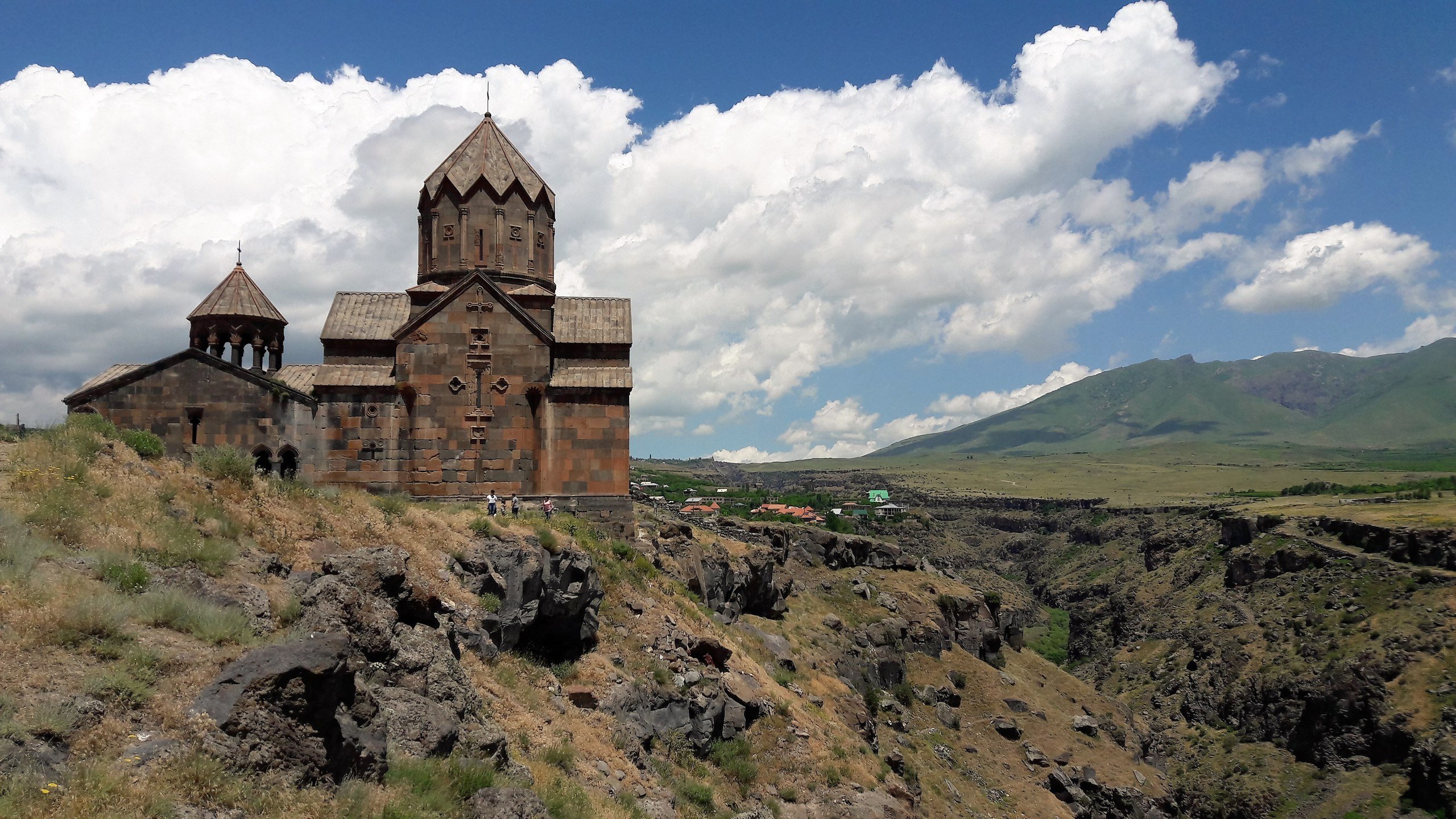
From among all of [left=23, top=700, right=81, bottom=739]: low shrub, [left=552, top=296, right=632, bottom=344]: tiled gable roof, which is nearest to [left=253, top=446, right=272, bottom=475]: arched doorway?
[left=552, top=296, right=632, bottom=344]: tiled gable roof

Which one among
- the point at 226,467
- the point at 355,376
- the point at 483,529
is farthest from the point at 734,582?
the point at 226,467

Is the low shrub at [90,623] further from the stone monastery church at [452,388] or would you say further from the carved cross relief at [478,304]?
the carved cross relief at [478,304]

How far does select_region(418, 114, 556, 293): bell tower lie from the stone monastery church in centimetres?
4

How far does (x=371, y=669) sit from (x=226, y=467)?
13.7 feet

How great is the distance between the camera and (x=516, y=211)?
23.9 meters

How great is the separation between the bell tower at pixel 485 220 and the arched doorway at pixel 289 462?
5.97 meters

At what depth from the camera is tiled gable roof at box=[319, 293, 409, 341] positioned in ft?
74.8

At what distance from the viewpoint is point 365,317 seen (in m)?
23.5

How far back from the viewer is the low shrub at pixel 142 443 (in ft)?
38.9

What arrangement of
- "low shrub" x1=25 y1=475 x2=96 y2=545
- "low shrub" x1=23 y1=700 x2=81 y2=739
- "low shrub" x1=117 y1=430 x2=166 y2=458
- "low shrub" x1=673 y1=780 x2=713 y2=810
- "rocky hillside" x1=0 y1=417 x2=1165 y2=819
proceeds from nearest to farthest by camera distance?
"low shrub" x1=23 y1=700 x2=81 y2=739, "rocky hillside" x1=0 y1=417 x2=1165 y2=819, "low shrub" x1=25 y1=475 x2=96 y2=545, "low shrub" x1=117 y1=430 x2=166 y2=458, "low shrub" x1=673 y1=780 x2=713 y2=810

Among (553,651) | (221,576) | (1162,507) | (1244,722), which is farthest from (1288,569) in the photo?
(221,576)

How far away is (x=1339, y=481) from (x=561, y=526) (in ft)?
545

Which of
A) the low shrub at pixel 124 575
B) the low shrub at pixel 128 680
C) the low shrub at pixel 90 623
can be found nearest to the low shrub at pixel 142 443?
the low shrub at pixel 124 575

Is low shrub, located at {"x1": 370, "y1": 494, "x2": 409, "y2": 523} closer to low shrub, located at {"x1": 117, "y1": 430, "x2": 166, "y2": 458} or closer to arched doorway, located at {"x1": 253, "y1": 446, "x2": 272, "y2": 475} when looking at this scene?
low shrub, located at {"x1": 117, "y1": 430, "x2": 166, "y2": 458}
